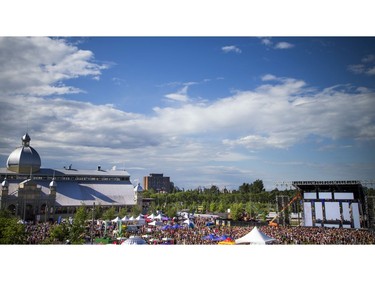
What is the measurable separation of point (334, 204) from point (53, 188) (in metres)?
28.6

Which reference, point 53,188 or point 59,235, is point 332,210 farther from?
point 53,188

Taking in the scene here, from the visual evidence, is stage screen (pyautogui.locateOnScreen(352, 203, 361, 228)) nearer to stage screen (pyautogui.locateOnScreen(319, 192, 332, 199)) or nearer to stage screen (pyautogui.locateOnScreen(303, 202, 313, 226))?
stage screen (pyautogui.locateOnScreen(319, 192, 332, 199))

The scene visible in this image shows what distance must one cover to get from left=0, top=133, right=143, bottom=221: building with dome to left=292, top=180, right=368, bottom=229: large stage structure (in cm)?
2077

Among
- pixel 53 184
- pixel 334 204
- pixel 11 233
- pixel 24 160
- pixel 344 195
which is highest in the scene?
pixel 24 160

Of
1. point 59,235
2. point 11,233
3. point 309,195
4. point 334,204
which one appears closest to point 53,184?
point 59,235

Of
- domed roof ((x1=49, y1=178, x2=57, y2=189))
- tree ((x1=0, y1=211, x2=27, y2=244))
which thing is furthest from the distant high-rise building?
tree ((x1=0, y1=211, x2=27, y2=244))

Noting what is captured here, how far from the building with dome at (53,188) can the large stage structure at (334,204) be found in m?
20.8

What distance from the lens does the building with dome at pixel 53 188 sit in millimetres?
34891

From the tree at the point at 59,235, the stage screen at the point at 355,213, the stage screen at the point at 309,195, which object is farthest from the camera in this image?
the stage screen at the point at 309,195

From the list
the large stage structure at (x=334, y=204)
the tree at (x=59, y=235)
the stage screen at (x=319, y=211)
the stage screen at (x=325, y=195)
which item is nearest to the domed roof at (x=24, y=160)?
the tree at (x=59, y=235)

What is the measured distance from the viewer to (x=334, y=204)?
1212 inches

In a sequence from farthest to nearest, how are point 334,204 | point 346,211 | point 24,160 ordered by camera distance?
1. point 24,160
2. point 334,204
3. point 346,211

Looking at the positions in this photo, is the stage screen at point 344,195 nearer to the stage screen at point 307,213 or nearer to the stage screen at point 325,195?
the stage screen at point 325,195
